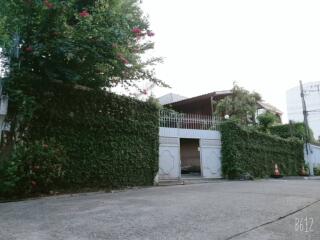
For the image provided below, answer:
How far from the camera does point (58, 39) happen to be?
686 cm

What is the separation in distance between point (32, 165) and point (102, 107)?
2876mm

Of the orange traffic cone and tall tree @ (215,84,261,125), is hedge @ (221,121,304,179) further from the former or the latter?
tall tree @ (215,84,261,125)

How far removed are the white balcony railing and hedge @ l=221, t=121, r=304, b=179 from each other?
0.60 m

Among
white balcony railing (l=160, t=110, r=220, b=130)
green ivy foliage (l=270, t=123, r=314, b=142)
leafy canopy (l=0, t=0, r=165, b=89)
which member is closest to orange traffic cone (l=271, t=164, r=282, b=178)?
white balcony railing (l=160, t=110, r=220, b=130)

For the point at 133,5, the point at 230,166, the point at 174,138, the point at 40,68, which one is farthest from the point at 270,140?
the point at 40,68

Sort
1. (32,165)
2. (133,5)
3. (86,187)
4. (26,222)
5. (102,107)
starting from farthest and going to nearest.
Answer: (133,5) → (102,107) → (86,187) → (32,165) → (26,222)

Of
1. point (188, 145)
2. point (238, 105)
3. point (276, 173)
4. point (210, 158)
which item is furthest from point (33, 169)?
point (238, 105)

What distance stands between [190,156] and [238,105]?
4.89 metres

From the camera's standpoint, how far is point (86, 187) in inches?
327

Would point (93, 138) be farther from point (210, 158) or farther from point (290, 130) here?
point (290, 130)

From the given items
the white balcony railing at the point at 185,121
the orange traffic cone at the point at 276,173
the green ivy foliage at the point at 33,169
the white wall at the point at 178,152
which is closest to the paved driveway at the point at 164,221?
the green ivy foliage at the point at 33,169

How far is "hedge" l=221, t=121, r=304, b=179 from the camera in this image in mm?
14016

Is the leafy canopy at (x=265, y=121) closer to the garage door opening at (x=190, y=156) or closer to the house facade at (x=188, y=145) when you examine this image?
the garage door opening at (x=190, y=156)

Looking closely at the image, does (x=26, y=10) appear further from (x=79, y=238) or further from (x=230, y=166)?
(x=230, y=166)
